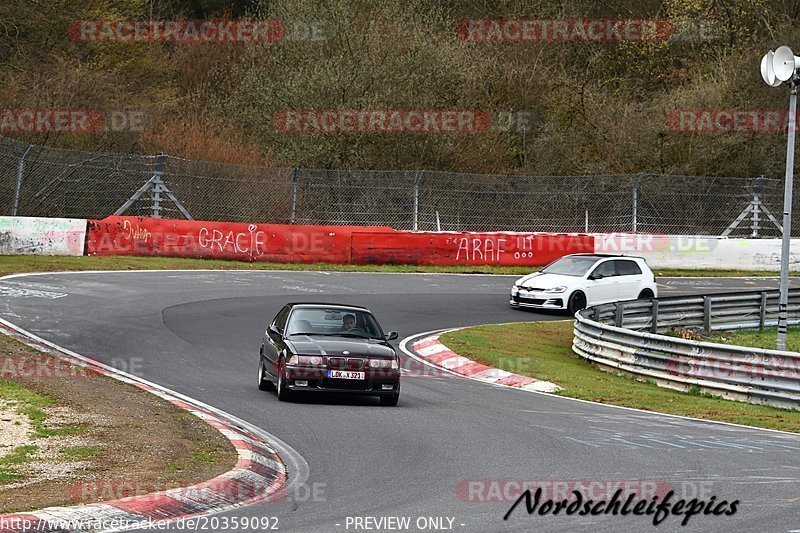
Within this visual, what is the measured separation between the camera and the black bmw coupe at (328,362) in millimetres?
13922

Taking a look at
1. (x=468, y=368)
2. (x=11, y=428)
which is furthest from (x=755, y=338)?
(x=11, y=428)

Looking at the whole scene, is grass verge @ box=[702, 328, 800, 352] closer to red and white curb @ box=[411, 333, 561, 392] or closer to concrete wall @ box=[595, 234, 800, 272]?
red and white curb @ box=[411, 333, 561, 392]

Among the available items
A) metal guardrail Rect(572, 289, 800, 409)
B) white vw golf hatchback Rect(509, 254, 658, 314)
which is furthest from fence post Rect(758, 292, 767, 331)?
white vw golf hatchback Rect(509, 254, 658, 314)

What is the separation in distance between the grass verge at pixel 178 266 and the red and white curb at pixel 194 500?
52.0 ft

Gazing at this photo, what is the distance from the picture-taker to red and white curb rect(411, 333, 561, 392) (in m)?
17.3

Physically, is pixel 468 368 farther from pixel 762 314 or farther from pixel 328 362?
Result: pixel 762 314

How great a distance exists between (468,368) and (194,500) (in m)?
11.1

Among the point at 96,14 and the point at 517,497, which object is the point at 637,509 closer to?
the point at 517,497

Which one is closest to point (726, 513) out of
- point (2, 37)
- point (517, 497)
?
point (517, 497)

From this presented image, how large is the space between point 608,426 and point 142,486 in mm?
6505

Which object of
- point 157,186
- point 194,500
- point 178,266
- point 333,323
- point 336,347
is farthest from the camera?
point 157,186

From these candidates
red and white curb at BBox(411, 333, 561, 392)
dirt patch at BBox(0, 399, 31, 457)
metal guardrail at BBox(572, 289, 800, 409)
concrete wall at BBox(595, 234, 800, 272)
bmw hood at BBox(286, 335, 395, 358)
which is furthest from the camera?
concrete wall at BBox(595, 234, 800, 272)

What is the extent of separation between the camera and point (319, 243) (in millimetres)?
31953

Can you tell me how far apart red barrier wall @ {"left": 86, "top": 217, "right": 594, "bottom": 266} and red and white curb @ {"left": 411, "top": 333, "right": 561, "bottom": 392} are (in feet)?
35.6
